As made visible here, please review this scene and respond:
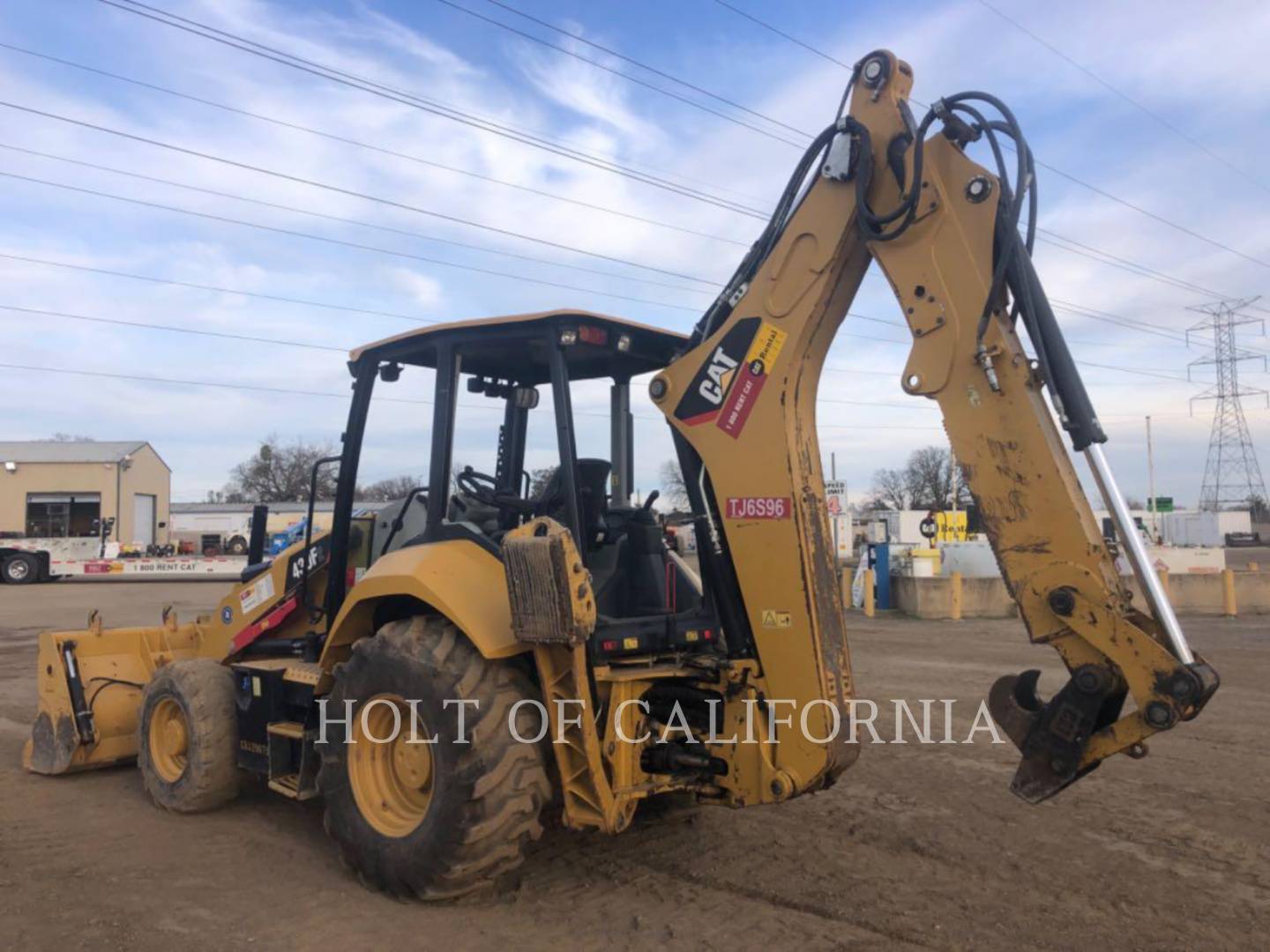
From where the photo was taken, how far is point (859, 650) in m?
13.9

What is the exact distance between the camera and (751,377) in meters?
4.57

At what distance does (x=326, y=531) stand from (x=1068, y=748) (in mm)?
4403

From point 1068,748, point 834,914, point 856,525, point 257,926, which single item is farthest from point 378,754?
point 856,525

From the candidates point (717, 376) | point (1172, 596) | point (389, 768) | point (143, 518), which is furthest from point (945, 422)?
point (143, 518)

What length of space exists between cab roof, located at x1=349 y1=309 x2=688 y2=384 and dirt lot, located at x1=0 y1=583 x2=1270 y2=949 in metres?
2.61

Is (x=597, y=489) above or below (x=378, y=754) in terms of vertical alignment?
above

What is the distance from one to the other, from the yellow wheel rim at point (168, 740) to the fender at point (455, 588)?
6.25 ft

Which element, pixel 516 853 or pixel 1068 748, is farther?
pixel 516 853

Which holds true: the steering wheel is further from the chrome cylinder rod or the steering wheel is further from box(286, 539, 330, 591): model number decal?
the chrome cylinder rod

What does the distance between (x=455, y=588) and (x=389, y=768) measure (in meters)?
1.07

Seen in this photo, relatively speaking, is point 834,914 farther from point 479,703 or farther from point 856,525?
point 856,525

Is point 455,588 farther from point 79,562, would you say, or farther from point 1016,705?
point 79,562

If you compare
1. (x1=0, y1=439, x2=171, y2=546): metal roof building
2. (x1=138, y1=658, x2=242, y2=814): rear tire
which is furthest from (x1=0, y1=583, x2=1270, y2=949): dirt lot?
(x1=0, y1=439, x2=171, y2=546): metal roof building

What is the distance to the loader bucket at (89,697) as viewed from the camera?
6914 mm
